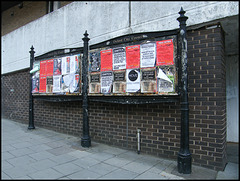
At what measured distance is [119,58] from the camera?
15.5 ft

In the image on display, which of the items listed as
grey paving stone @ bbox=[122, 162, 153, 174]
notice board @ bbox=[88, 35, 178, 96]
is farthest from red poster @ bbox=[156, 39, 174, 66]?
grey paving stone @ bbox=[122, 162, 153, 174]

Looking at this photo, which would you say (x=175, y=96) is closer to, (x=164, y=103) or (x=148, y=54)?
(x=164, y=103)

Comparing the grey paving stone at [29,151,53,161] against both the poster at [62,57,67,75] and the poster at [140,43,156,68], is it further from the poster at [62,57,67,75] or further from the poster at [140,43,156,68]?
the poster at [140,43,156,68]

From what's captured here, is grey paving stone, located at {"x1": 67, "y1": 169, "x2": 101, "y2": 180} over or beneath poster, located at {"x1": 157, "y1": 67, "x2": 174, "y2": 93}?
beneath

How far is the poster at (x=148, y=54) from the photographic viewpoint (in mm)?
4164

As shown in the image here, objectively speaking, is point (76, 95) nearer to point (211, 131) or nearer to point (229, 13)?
point (211, 131)

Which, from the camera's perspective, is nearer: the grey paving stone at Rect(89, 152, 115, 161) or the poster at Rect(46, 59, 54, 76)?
the grey paving stone at Rect(89, 152, 115, 161)

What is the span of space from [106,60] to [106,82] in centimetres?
58

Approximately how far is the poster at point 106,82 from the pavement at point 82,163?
5.04ft

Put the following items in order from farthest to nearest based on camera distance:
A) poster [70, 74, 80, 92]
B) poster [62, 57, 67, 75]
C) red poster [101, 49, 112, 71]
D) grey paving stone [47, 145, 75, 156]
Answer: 1. poster [62, 57, 67, 75]
2. poster [70, 74, 80, 92]
3. red poster [101, 49, 112, 71]
4. grey paving stone [47, 145, 75, 156]

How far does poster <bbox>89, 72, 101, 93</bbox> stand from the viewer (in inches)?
199

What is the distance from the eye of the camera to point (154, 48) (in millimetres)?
4156

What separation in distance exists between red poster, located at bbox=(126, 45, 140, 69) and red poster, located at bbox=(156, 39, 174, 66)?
0.52 metres

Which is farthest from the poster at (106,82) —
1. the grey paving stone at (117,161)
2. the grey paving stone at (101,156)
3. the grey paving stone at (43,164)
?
the grey paving stone at (43,164)
